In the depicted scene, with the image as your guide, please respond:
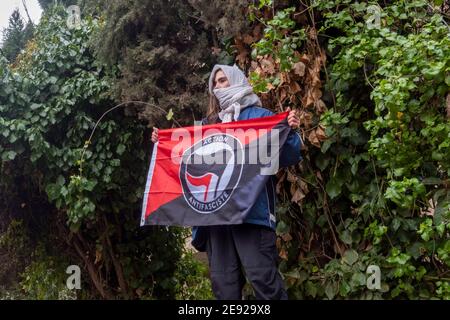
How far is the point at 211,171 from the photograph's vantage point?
2924 mm

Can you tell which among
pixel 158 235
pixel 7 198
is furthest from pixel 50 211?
pixel 158 235

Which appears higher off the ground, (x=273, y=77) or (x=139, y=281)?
(x=273, y=77)

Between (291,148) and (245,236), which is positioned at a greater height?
(291,148)

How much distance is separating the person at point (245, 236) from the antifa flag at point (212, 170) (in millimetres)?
68

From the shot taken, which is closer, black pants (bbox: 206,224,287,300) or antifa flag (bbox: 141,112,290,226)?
black pants (bbox: 206,224,287,300)

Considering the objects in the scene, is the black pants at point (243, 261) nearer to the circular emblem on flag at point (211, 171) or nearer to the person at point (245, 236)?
the person at point (245, 236)

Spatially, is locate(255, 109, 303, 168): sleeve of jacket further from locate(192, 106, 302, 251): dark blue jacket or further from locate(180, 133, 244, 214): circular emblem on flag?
locate(180, 133, 244, 214): circular emblem on flag

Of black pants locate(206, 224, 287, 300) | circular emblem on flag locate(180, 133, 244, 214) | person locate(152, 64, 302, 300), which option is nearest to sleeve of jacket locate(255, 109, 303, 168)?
person locate(152, 64, 302, 300)

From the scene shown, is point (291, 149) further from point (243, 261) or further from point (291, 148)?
point (243, 261)

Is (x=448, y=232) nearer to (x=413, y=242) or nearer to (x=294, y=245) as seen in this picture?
(x=413, y=242)

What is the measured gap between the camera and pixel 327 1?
2967 millimetres

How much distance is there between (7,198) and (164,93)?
84.0 inches

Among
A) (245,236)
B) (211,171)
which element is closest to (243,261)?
(245,236)

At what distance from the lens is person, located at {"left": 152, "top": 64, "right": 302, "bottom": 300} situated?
8.75 feet
